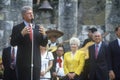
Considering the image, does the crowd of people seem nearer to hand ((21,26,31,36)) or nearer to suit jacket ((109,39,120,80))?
suit jacket ((109,39,120,80))

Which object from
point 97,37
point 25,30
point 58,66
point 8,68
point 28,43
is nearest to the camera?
point 25,30

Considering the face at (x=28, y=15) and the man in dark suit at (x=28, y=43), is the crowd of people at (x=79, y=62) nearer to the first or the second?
the man in dark suit at (x=28, y=43)

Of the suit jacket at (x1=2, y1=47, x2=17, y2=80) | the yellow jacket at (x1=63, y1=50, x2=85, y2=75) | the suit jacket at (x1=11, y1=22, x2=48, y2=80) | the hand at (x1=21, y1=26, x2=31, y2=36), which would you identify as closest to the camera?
the hand at (x1=21, y1=26, x2=31, y2=36)

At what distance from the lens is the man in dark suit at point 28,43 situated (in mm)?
9266

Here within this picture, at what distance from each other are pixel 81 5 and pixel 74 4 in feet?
5.27

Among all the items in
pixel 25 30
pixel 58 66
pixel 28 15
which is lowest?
pixel 58 66

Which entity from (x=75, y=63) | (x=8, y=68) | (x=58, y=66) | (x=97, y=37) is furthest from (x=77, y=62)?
(x=8, y=68)

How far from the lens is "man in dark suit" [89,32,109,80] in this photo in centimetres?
1176

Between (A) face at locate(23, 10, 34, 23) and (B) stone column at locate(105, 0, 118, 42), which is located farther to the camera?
(B) stone column at locate(105, 0, 118, 42)

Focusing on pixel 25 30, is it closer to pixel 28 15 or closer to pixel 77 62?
pixel 28 15

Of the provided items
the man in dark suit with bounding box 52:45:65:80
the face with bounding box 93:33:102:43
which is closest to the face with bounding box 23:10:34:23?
the face with bounding box 93:33:102:43

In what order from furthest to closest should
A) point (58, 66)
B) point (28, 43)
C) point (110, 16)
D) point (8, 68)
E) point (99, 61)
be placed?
point (110, 16) < point (58, 66) < point (8, 68) < point (99, 61) < point (28, 43)

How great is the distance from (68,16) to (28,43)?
8.62 meters

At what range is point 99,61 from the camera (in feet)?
38.6
